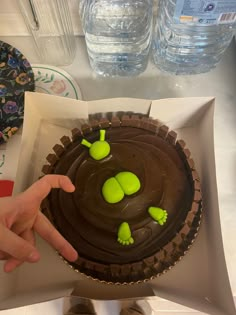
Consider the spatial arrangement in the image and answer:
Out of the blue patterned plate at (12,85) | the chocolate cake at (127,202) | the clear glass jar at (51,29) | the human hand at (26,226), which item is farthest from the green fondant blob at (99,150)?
the clear glass jar at (51,29)

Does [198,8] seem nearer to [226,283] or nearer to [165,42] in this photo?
[165,42]

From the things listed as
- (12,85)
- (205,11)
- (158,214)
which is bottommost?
(158,214)

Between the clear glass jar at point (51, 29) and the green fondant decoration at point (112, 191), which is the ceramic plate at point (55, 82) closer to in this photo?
the clear glass jar at point (51, 29)

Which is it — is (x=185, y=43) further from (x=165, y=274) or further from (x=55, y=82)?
(x=165, y=274)

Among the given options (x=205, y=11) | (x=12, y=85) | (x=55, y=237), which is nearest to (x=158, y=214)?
(x=55, y=237)

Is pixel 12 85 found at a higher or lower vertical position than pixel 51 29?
lower

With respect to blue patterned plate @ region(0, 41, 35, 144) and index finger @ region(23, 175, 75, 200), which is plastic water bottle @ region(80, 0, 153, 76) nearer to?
blue patterned plate @ region(0, 41, 35, 144)

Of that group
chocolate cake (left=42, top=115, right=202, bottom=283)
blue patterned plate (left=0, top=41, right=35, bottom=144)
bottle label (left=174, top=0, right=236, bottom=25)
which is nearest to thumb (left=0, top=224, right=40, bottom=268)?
chocolate cake (left=42, top=115, right=202, bottom=283)
